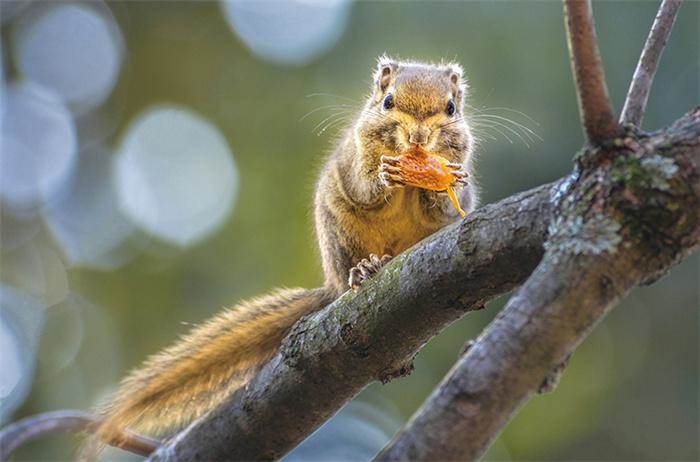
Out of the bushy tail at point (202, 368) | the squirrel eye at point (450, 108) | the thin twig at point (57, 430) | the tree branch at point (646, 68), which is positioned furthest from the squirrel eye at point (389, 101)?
the tree branch at point (646, 68)

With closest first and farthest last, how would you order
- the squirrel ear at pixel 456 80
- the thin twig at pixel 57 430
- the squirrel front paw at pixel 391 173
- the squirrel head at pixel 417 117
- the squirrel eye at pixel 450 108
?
the thin twig at pixel 57 430, the squirrel front paw at pixel 391 173, the squirrel head at pixel 417 117, the squirrel eye at pixel 450 108, the squirrel ear at pixel 456 80

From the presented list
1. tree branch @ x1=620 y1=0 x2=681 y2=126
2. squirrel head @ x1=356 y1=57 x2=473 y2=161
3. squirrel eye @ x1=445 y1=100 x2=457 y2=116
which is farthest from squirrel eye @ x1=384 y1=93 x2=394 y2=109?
tree branch @ x1=620 y1=0 x2=681 y2=126

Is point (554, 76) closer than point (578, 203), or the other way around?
point (578, 203)

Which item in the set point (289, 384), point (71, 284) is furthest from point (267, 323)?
point (71, 284)

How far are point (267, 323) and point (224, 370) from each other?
20 centimetres

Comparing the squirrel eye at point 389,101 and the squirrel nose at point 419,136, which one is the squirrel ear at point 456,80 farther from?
the squirrel nose at point 419,136

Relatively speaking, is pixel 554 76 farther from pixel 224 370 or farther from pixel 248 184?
pixel 224 370

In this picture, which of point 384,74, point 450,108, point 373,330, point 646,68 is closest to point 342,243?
point 450,108

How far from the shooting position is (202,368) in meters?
2.87

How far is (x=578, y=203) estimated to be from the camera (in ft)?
4.93

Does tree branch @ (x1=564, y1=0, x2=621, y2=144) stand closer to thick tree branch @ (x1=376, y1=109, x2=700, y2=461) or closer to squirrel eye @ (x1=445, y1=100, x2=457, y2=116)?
thick tree branch @ (x1=376, y1=109, x2=700, y2=461)

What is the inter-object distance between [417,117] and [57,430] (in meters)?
1.47

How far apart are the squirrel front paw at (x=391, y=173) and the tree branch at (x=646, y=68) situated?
111 centimetres

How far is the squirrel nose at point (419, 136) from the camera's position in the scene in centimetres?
278
